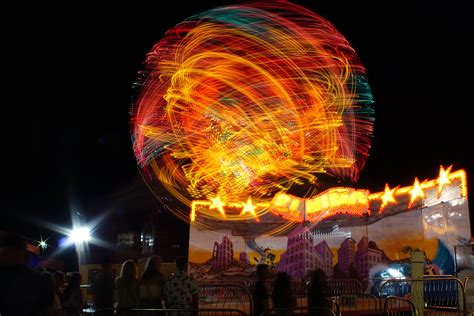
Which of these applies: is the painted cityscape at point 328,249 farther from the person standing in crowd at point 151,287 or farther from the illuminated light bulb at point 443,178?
the person standing in crowd at point 151,287

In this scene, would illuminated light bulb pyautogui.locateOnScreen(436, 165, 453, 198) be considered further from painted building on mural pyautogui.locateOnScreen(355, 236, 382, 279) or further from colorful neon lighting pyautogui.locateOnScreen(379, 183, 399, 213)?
painted building on mural pyautogui.locateOnScreen(355, 236, 382, 279)

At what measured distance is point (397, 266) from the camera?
20.8 meters

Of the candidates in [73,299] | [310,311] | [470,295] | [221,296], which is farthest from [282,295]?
[221,296]

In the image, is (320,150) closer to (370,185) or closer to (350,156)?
(350,156)

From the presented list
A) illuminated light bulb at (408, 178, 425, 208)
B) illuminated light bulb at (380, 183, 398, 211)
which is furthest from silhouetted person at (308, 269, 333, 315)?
illuminated light bulb at (380, 183, 398, 211)

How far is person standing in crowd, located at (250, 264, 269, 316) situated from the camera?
10008mm

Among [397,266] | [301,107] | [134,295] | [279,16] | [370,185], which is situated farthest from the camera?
[370,185]

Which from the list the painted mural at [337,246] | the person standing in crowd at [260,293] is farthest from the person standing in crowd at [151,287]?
the painted mural at [337,246]

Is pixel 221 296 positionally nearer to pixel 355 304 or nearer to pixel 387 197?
pixel 355 304

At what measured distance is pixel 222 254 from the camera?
22.8 m

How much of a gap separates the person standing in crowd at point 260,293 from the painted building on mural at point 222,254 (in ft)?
41.6

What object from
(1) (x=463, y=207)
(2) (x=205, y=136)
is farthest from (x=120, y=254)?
(1) (x=463, y=207)

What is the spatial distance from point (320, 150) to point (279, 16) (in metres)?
5.49

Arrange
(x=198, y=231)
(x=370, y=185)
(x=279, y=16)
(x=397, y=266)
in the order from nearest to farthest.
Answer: (x=279, y=16), (x=397, y=266), (x=198, y=231), (x=370, y=185)
